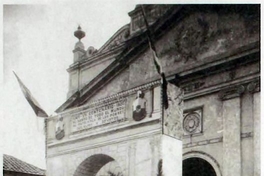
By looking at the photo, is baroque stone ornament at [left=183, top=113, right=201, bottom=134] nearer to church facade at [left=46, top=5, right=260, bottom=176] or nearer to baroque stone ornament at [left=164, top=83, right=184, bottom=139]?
church facade at [left=46, top=5, right=260, bottom=176]

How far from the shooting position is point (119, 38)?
30.1ft

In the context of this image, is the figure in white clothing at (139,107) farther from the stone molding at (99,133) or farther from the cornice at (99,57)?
the cornice at (99,57)

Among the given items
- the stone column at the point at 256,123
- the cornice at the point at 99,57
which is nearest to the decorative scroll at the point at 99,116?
the stone column at the point at 256,123

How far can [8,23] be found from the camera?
19.1 ft

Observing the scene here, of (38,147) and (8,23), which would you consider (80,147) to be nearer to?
(38,147)

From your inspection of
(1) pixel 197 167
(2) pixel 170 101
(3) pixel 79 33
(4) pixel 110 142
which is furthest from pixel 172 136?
(1) pixel 197 167

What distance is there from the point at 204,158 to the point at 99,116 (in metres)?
2.80

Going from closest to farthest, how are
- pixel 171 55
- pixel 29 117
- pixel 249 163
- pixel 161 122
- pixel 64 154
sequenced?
pixel 161 122
pixel 64 154
pixel 29 117
pixel 249 163
pixel 171 55

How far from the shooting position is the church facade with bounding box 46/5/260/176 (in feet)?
16.2

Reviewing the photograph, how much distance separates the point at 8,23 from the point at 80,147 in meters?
1.55

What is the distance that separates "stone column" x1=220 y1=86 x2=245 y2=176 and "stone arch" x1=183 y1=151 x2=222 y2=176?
0.17 meters

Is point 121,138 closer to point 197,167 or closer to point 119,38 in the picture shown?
point 197,167

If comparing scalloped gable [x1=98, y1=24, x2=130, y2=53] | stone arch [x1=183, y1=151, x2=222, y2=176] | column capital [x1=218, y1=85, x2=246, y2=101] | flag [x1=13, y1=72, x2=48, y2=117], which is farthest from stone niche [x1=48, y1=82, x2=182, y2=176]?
scalloped gable [x1=98, y1=24, x2=130, y2=53]

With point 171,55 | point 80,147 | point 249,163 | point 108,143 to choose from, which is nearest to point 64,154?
point 80,147
